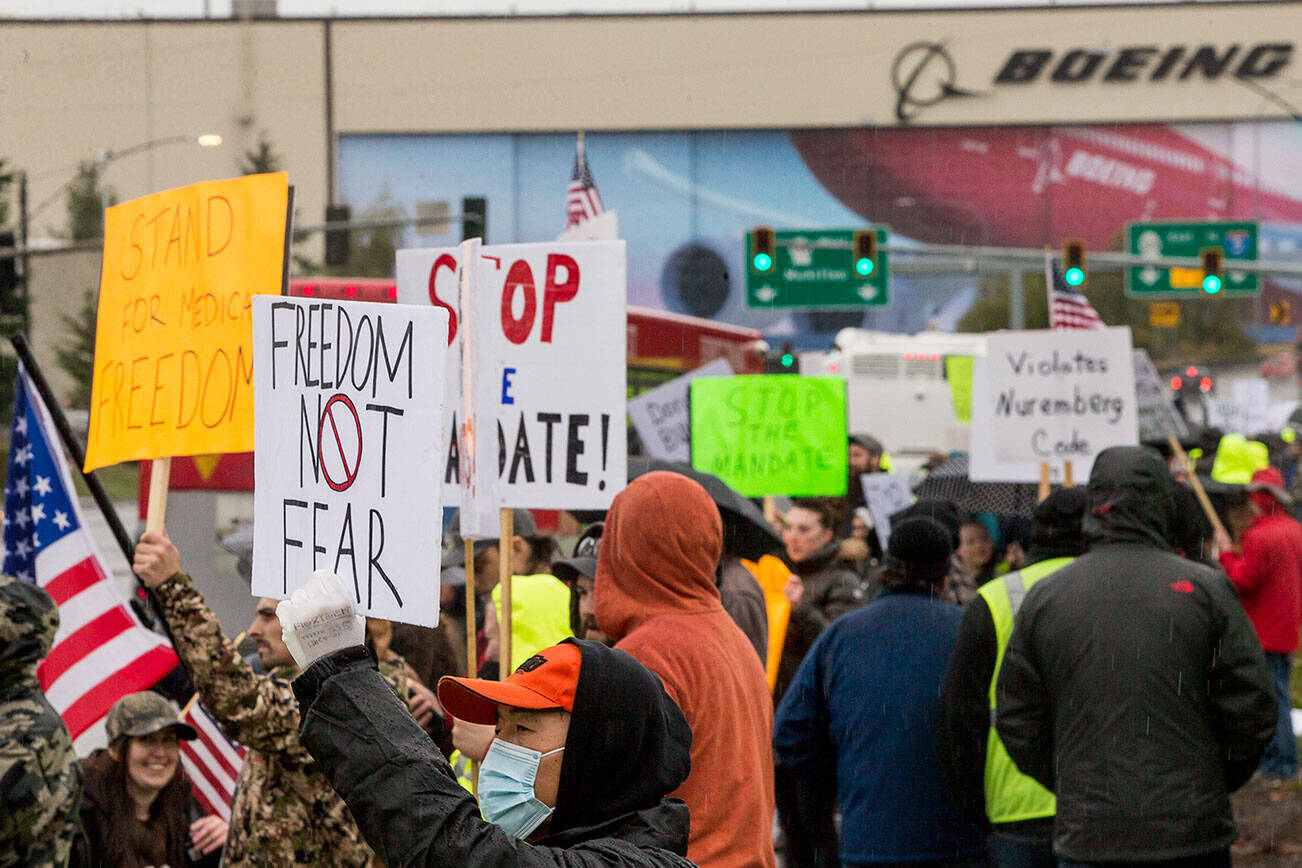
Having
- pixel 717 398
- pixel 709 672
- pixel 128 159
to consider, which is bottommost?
pixel 709 672

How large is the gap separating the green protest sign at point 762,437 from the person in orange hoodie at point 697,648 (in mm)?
4572

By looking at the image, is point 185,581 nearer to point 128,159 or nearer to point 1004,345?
point 1004,345

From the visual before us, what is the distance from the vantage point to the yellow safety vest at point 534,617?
17.9ft

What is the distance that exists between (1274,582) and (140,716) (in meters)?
6.92

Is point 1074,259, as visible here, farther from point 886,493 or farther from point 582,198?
point 582,198

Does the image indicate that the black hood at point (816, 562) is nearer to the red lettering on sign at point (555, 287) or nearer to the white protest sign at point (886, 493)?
the white protest sign at point (886, 493)

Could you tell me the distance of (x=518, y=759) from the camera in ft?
8.27

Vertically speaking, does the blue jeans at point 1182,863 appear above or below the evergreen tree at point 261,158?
below

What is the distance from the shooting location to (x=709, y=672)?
144 inches

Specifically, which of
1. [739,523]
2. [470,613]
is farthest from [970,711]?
[470,613]

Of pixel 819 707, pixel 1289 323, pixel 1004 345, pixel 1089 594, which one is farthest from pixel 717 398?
pixel 1289 323

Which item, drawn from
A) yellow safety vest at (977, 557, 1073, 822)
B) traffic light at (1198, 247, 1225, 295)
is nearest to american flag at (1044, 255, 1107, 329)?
yellow safety vest at (977, 557, 1073, 822)

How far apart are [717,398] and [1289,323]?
2241 inches

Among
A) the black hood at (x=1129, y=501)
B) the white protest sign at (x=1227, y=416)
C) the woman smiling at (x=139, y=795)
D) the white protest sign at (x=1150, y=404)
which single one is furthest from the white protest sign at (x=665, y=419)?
the white protest sign at (x=1227, y=416)
